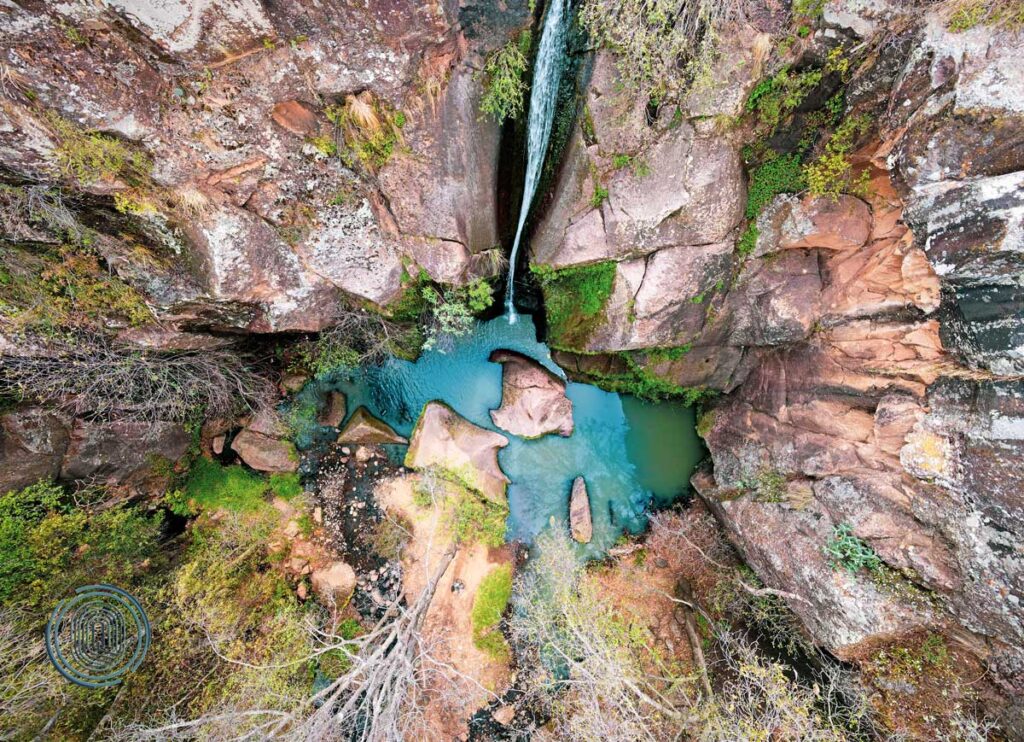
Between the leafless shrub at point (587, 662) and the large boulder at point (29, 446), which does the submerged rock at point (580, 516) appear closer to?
the leafless shrub at point (587, 662)

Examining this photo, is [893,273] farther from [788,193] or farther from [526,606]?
[526,606]

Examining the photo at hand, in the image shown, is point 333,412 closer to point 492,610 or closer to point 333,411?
point 333,411

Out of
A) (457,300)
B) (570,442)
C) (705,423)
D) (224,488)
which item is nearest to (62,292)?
(224,488)

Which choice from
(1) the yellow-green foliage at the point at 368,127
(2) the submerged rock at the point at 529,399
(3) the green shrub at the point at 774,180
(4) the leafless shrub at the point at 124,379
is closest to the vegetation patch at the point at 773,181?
(3) the green shrub at the point at 774,180

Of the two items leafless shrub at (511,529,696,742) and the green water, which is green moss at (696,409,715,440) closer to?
the green water

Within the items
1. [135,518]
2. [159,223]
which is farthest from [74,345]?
[135,518]
